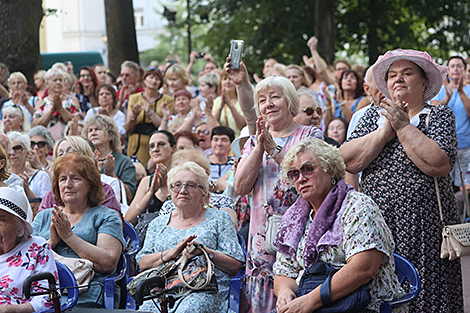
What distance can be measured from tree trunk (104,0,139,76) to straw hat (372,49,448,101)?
37.3 ft

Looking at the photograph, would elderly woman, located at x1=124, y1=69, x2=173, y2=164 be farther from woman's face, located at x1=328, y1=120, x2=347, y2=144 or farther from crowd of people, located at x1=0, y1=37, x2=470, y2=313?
crowd of people, located at x1=0, y1=37, x2=470, y2=313

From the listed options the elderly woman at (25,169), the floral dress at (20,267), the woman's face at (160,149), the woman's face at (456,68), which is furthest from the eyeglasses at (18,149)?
the woman's face at (456,68)

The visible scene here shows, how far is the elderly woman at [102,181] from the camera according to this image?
195 inches

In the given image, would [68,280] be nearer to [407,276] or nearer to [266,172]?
[266,172]

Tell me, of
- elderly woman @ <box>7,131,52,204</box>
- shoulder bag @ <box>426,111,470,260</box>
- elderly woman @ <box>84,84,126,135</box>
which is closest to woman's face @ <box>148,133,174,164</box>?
elderly woman @ <box>7,131,52,204</box>

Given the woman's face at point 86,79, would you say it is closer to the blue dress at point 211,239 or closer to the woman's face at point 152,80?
the woman's face at point 152,80

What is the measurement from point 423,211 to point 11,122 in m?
6.25

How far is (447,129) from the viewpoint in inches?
154

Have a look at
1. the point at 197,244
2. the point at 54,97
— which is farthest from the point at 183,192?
the point at 54,97

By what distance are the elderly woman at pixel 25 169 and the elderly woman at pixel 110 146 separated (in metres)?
0.62

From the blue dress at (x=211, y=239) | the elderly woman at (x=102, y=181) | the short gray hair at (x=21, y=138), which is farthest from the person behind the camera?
the short gray hair at (x=21, y=138)

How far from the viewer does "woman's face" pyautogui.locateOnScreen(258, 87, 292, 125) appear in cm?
432

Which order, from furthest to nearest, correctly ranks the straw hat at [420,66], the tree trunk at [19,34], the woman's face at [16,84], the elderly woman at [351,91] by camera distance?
the tree trunk at [19,34]
the woman's face at [16,84]
the elderly woman at [351,91]
the straw hat at [420,66]

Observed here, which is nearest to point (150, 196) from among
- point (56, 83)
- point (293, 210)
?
point (293, 210)
